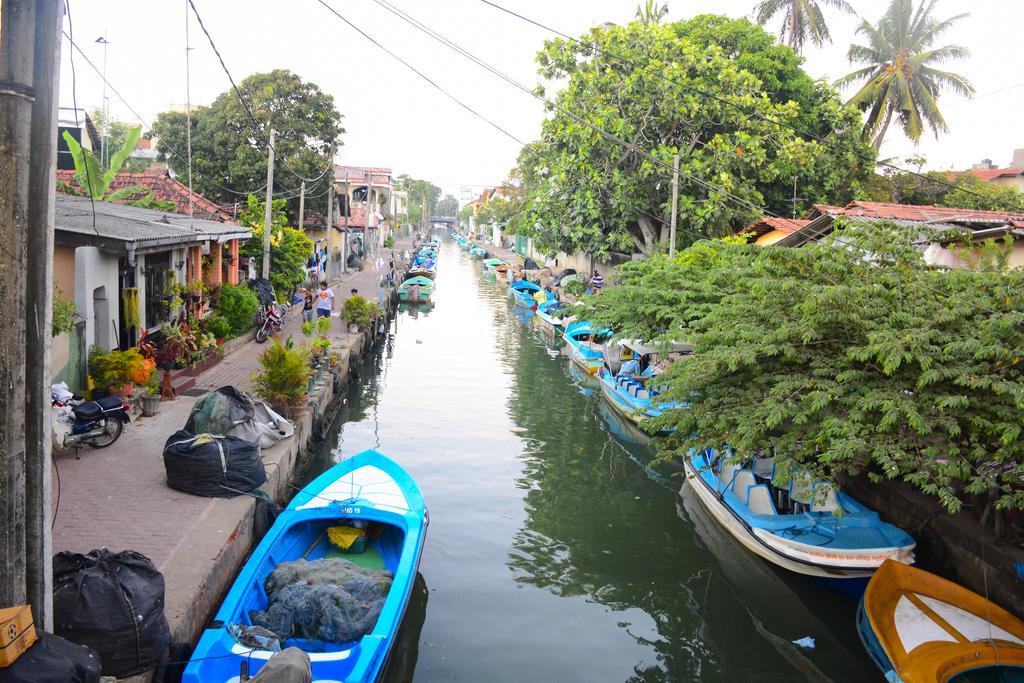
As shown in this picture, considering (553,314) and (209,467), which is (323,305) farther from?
(209,467)

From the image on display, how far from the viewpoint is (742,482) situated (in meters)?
11.2

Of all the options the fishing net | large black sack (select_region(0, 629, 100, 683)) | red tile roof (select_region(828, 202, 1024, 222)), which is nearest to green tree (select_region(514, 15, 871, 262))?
red tile roof (select_region(828, 202, 1024, 222))

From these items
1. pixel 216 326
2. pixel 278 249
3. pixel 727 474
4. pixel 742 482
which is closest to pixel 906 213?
pixel 727 474

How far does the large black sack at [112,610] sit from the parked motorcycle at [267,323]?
14.8 metres

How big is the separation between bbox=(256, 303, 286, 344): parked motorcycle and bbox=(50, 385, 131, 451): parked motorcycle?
30.9 feet

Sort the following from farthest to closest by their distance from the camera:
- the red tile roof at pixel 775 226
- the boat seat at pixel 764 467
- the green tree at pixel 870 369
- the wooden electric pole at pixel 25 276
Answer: the red tile roof at pixel 775 226 < the boat seat at pixel 764 467 < the green tree at pixel 870 369 < the wooden electric pole at pixel 25 276

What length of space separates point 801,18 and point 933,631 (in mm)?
30790

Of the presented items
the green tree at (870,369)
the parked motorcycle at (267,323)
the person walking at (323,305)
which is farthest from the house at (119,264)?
the green tree at (870,369)

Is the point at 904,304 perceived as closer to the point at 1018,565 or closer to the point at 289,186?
the point at 1018,565

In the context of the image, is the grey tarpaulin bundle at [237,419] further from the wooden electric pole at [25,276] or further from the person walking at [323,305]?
the person walking at [323,305]

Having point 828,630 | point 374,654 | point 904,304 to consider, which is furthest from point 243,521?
point 904,304

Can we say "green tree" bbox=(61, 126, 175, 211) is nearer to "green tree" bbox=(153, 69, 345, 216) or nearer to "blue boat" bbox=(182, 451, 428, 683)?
"blue boat" bbox=(182, 451, 428, 683)

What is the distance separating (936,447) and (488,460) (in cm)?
906

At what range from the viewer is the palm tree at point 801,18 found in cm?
3256
